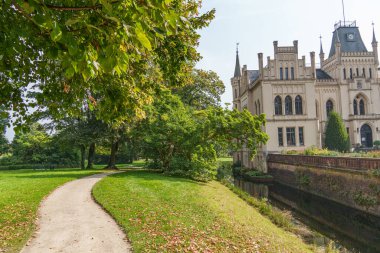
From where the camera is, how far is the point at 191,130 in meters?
25.2

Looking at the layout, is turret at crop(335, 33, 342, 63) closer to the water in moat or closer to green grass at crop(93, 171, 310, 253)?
the water in moat

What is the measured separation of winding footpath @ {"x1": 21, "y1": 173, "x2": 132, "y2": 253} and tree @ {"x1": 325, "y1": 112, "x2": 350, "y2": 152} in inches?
1472

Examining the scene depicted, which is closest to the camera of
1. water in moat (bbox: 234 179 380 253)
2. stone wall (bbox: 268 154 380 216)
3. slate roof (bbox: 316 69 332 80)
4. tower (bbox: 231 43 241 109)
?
water in moat (bbox: 234 179 380 253)

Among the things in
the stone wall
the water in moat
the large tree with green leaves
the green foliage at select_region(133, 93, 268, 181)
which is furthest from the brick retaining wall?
the large tree with green leaves

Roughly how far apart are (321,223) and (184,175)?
1073 centimetres

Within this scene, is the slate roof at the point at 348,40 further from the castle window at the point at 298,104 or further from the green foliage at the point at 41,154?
the green foliage at the point at 41,154

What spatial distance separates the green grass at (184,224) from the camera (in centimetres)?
876

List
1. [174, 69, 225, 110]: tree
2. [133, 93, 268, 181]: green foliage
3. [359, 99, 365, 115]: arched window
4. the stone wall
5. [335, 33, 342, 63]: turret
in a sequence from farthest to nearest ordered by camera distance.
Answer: [335, 33, 342, 63]: turret, [359, 99, 365, 115]: arched window, [174, 69, 225, 110]: tree, [133, 93, 268, 181]: green foliage, the stone wall

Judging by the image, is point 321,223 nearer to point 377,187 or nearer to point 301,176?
point 377,187

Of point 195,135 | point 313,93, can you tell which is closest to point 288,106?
point 313,93

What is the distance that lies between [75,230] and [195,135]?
15.3m

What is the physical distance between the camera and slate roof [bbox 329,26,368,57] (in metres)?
53.5

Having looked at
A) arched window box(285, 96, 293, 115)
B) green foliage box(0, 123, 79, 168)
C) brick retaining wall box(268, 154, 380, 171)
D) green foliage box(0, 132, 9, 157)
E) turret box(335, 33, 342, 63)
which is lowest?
brick retaining wall box(268, 154, 380, 171)

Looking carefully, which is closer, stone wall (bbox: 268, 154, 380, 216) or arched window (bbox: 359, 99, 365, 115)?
stone wall (bbox: 268, 154, 380, 216)
